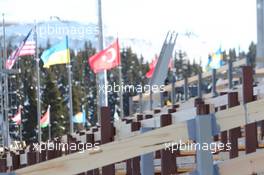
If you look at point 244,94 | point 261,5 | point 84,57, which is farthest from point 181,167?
point 84,57

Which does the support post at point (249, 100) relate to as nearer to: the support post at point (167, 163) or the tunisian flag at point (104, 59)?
the support post at point (167, 163)

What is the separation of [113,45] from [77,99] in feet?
141

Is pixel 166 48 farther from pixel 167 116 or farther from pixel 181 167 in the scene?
pixel 167 116

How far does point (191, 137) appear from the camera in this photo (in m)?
3.70

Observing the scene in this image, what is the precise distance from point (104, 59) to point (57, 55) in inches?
417

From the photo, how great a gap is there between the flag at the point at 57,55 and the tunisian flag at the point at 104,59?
300 inches

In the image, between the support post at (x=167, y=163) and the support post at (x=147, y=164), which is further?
the support post at (x=167, y=163)

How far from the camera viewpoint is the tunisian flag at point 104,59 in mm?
20953

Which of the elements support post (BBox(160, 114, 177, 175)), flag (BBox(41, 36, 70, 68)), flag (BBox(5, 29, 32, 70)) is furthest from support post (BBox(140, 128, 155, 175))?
flag (BBox(5, 29, 32, 70))

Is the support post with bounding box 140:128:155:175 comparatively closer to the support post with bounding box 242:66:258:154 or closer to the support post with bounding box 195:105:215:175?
the support post with bounding box 242:66:258:154

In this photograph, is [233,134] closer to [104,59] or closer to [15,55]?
[104,59]

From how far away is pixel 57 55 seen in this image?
31656 millimetres

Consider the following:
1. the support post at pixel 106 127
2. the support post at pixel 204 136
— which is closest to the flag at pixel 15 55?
the support post at pixel 106 127

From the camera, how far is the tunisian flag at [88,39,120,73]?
21.0 metres
